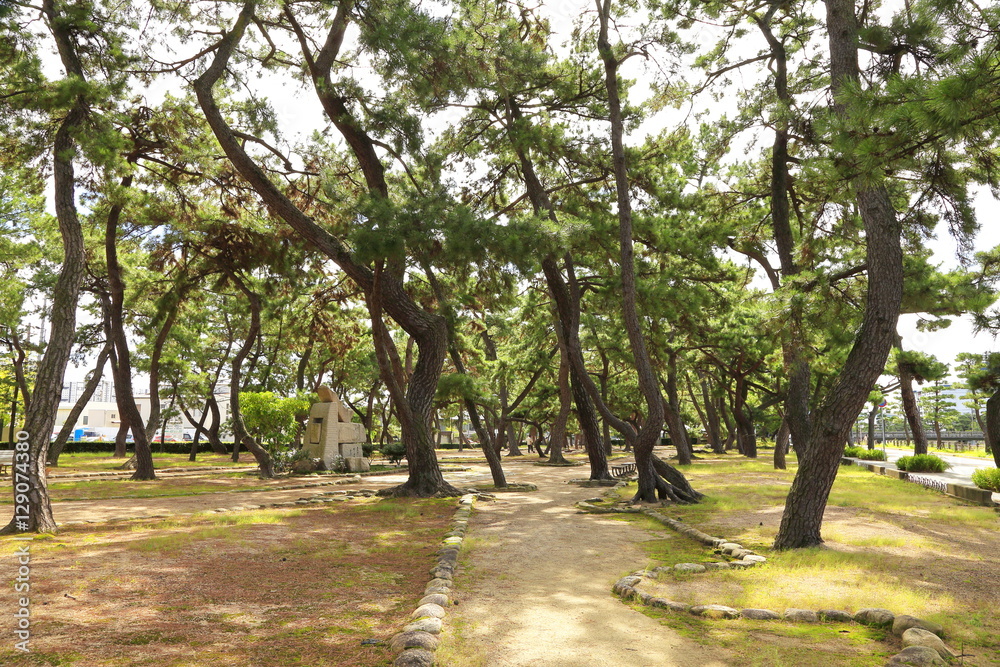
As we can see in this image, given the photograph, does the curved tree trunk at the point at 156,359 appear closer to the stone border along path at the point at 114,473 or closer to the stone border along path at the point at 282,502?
the stone border along path at the point at 114,473

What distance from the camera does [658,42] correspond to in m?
10.8

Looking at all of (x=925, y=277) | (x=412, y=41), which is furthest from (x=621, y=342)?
(x=412, y=41)

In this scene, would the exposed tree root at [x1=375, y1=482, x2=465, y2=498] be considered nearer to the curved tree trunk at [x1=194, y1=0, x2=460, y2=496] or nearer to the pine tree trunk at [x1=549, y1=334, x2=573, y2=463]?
the curved tree trunk at [x1=194, y1=0, x2=460, y2=496]

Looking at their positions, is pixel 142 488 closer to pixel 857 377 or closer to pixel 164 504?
pixel 164 504

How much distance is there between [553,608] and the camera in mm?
4363

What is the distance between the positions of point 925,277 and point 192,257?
615 inches

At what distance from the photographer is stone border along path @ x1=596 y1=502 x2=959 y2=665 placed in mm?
3361

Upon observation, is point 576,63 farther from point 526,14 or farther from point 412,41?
point 412,41

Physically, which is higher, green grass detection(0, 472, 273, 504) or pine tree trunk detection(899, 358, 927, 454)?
pine tree trunk detection(899, 358, 927, 454)

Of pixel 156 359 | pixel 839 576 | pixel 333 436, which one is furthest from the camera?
pixel 333 436

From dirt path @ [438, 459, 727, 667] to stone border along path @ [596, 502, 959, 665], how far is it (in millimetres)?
200

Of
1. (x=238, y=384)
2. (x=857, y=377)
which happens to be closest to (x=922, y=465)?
(x=857, y=377)

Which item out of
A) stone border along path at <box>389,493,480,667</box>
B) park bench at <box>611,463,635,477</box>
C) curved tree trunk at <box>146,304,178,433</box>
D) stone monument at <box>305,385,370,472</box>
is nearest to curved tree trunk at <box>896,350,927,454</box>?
park bench at <box>611,463,635,477</box>

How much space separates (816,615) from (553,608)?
67.2 inches
